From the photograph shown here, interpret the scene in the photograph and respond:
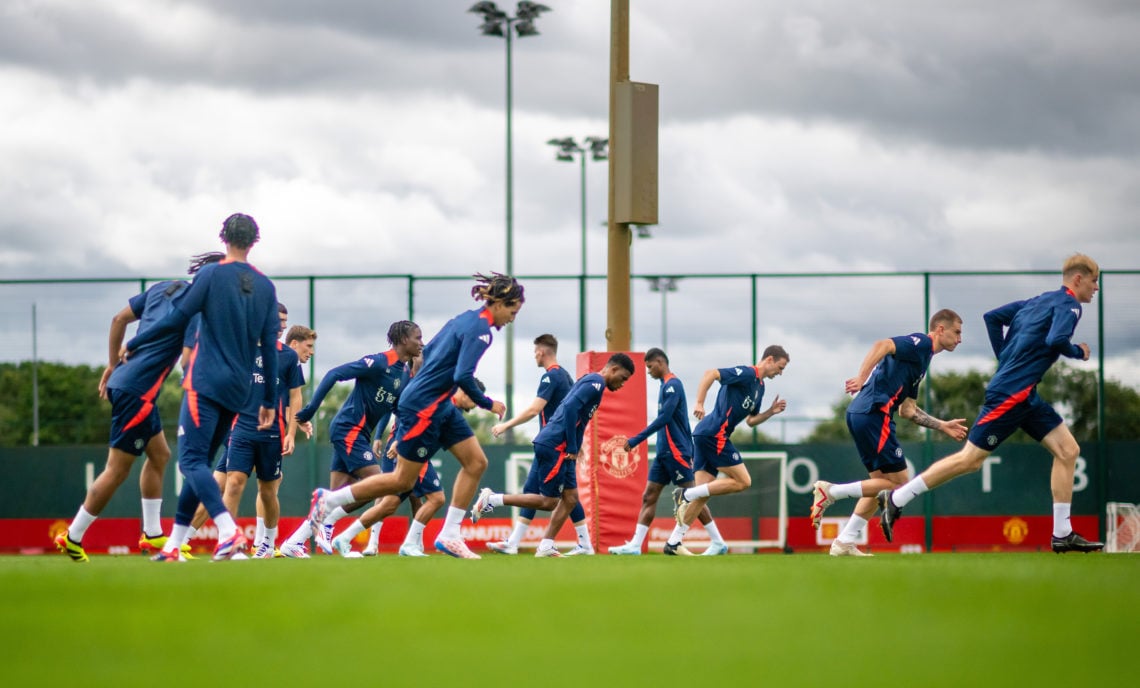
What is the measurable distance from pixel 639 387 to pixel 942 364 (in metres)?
5.09

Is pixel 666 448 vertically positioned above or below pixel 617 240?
below

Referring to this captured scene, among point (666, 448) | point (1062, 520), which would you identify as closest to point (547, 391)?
point (666, 448)

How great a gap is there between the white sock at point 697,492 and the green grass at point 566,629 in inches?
257

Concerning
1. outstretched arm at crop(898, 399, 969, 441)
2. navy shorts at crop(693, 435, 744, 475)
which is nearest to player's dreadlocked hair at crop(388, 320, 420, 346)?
navy shorts at crop(693, 435, 744, 475)

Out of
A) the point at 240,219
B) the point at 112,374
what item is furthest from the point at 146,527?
the point at 240,219

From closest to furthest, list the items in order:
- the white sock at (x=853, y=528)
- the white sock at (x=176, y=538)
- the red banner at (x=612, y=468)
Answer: the white sock at (x=176, y=538) < the white sock at (x=853, y=528) < the red banner at (x=612, y=468)

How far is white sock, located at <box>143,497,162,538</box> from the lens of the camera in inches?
362

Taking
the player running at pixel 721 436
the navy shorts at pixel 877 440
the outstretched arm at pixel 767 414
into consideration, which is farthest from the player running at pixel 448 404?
the outstretched arm at pixel 767 414

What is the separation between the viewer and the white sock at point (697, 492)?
13.2 meters

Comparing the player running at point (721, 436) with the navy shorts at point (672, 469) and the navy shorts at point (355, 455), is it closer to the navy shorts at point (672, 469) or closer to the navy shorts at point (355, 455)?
the navy shorts at point (672, 469)

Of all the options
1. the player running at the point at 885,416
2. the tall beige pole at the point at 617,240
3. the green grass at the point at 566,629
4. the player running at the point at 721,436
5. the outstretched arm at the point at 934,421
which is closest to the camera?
the green grass at the point at 566,629

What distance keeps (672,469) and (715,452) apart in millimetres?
481

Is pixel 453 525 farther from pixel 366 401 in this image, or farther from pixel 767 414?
pixel 767 414

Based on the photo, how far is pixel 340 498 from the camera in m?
10.1
